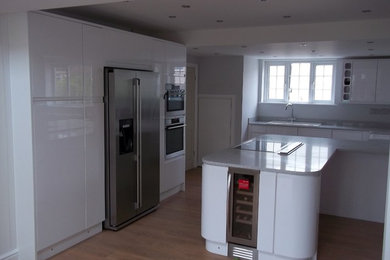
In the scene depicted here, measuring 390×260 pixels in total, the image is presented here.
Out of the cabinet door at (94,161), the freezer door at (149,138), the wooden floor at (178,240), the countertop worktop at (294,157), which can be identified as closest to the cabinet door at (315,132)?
the countertop worktop at (294,157)

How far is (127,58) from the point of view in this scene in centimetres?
416

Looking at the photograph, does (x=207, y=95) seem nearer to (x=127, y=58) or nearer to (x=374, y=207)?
(x=127, y=58)

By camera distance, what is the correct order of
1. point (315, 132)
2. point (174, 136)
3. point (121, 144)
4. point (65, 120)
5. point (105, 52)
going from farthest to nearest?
point (315, 132) → point (174, 136) → point (121, 144) → point (105, 52) → point (65, 120)

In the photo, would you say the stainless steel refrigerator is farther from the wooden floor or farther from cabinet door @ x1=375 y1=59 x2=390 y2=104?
cabinet door @ x1=375 y1=59 x2=390 y2=104

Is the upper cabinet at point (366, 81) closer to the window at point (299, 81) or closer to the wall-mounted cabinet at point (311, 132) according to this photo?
the window at point (299, 81)

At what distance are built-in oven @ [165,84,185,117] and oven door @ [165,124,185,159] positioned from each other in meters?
0.19

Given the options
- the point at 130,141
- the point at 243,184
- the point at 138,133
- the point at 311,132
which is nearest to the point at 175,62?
the point at 138,133

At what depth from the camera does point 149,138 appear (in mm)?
4406

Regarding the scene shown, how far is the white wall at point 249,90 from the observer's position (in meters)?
7.00

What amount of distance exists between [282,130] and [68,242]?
4517 mm

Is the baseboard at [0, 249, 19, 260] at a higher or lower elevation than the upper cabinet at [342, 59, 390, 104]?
lower

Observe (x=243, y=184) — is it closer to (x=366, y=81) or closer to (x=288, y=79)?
(x=366, y=81)

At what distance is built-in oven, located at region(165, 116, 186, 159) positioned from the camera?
5086 millimetres

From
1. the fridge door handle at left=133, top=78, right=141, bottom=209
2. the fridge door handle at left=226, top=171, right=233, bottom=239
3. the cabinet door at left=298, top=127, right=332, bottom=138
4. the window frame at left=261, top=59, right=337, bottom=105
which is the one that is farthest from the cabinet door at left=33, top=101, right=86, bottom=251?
the window frame at left=261, top=59, right=337, bottom=105
